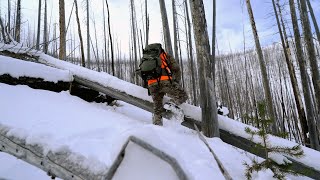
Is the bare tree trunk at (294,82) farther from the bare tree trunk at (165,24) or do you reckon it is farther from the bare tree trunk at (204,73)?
the bare tree trunk at (204,73)

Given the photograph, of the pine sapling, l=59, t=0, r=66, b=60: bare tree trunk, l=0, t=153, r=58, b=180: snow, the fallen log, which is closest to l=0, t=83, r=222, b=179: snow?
l=0, t=153, r=58, b=180: snow

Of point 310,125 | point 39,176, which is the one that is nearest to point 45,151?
point 39,176

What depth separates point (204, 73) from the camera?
13.0 ft

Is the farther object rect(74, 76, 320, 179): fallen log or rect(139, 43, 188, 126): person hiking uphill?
rect(139, 43, 188, 126): person hiking uphill

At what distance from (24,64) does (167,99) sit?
9.56 feet

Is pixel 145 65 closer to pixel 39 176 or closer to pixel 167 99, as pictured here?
pixel 167 99

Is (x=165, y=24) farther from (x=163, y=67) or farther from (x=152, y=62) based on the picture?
(x=152, y=62)

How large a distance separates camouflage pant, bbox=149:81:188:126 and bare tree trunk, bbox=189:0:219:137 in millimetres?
640

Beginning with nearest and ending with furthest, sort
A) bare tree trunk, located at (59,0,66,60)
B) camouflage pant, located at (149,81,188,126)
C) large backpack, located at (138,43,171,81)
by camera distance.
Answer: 1. large backpack, located at (138,43,171,81)
2. camouflage pant, located at (149,81,188,126)
3. bare tree trunk, located at (59,0,66,60)

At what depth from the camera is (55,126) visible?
8.82 feet

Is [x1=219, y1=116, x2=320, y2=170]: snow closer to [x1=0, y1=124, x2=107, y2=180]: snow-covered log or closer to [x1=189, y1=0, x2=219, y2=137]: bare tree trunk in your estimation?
[x1=189, y1=0, x2=219, y2=137]: bare tree trunk

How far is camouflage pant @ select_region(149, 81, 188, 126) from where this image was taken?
14.4 feet

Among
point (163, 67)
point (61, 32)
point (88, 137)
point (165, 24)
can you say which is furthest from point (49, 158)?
point (61, 32)

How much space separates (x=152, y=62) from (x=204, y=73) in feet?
3.09
